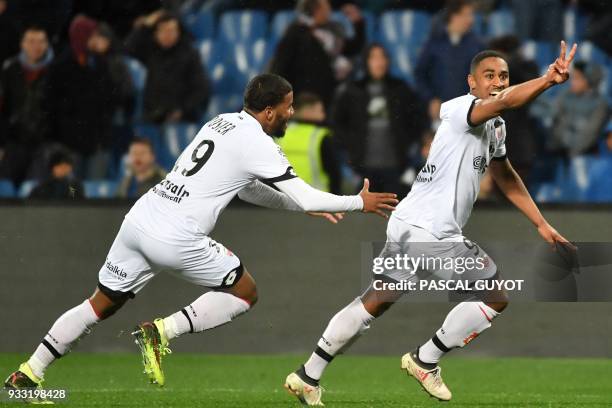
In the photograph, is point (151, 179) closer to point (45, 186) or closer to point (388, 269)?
point (45, 186)

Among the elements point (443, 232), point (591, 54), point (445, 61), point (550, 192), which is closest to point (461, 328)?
point (443, 232)

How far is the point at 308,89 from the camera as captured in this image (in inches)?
473

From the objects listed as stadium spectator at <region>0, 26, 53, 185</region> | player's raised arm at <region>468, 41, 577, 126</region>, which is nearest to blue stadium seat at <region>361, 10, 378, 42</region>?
stadium spectator at <region>0, 26, 53, 185</region>

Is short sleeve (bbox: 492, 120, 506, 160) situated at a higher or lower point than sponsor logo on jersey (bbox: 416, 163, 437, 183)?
higher

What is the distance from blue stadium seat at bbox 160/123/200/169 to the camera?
1211 centimetres

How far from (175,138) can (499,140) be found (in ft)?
15.1

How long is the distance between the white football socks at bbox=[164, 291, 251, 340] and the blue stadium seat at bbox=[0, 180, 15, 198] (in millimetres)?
4613

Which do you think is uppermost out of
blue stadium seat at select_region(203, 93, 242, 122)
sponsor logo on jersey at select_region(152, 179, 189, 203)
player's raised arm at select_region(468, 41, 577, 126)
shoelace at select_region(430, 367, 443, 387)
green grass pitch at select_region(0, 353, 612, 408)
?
player's raised arm at select_region(468, 41, 577, 126)

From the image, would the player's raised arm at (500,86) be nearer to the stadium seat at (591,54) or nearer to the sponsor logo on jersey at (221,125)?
the sponsor logo on jersey at (221,125)

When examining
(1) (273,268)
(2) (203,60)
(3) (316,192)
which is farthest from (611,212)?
(3) (316,192)

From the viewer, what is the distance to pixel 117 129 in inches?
477

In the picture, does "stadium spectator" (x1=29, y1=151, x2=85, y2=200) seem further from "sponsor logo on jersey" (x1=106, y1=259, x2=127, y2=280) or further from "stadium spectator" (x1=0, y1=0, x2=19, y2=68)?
"sponsor logo on jersey" (x1=106, y1=259, x2=127, y2=280)

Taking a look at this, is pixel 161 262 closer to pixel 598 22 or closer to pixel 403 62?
pixel 403 62

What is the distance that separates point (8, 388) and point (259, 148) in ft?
6.84
